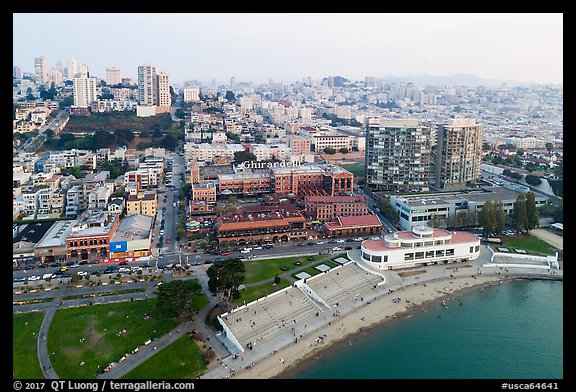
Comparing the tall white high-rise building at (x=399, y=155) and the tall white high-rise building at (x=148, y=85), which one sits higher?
the tall white high-rise building at (x=148, y=85)

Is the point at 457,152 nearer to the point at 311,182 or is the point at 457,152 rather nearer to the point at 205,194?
the point at 311,182

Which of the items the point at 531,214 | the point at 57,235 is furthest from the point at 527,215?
the point at 57,235

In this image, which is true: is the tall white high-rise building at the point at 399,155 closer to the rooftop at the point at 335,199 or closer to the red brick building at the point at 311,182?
the red brick building at the point at 311,182

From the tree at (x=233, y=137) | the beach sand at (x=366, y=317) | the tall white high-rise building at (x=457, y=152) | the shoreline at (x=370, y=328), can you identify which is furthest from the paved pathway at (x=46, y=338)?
the tree at (x=233, y=137)

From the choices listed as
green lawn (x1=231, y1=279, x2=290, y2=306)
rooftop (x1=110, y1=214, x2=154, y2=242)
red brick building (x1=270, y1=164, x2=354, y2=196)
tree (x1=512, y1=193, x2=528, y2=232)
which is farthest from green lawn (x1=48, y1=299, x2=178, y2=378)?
tree (x1=512, y1=193, x2=528, y2=232)

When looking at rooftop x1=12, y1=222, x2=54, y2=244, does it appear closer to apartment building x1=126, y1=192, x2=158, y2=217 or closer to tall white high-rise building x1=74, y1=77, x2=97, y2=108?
apartment building x1=126, y1=192, x2=158, y2=217
